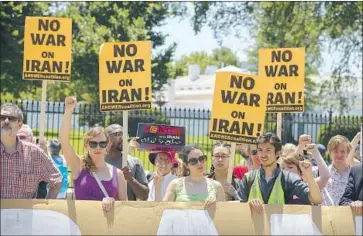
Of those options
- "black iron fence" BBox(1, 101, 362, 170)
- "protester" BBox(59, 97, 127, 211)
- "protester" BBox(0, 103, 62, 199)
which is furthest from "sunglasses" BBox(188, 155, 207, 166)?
"black iron fence" BBox(1, 101, 362, 170)

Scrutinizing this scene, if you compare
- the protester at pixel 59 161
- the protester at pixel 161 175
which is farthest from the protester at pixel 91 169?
the protester at pixel 59 161

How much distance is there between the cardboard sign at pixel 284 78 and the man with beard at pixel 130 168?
2.34 m

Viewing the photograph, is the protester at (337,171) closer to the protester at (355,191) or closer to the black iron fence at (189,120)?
the protester at (355,191)

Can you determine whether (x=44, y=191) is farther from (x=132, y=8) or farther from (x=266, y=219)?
(x=132, y=8)

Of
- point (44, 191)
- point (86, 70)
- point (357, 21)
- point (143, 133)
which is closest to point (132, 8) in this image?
point (86, 70)

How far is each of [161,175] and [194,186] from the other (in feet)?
4.59

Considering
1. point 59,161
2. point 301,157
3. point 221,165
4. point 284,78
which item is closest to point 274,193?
point 221,165

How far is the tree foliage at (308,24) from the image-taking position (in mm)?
27422

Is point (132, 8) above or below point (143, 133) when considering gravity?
above

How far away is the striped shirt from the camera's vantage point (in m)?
6.18

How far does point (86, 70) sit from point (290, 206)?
26.4 m

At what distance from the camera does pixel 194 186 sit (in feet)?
22.6

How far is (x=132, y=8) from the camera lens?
115 feet

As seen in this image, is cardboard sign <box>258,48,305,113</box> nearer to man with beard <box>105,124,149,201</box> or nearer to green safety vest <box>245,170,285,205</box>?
man with beard <box>105,124,149,201</box>
